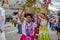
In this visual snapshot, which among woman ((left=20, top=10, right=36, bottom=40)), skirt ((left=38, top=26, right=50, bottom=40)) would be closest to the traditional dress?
skirt ((left=38, top=26, right=50, bottom=40))

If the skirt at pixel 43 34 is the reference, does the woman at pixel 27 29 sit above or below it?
above

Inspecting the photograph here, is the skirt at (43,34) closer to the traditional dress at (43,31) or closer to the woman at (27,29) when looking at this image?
the traditional dress at (43,31)

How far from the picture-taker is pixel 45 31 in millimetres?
9344

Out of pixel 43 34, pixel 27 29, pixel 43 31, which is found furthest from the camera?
pixel 43 31

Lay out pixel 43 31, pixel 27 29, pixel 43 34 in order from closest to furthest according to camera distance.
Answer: pixel 27 29
pixel 43 34
pixel 43 31

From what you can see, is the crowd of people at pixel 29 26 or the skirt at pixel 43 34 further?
the skirt at pixel 43 34

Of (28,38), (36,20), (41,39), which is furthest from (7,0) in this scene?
(28,38)

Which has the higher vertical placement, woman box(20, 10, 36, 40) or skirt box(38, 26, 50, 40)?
woman box(20, 10, 36, 40)

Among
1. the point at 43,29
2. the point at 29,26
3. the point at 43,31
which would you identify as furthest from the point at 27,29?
the point at 43,31

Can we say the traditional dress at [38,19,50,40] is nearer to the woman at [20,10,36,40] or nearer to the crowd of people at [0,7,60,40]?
the crowd of people at [0,7,60,40]

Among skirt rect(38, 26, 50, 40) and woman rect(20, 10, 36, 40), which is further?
skirt rect(38, 26, 50, 40)

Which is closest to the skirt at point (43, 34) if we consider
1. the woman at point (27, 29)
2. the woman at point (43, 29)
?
the woman at point (43, 29)

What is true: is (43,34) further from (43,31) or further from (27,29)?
(27,29)

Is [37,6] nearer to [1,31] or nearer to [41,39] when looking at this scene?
[41,39]
